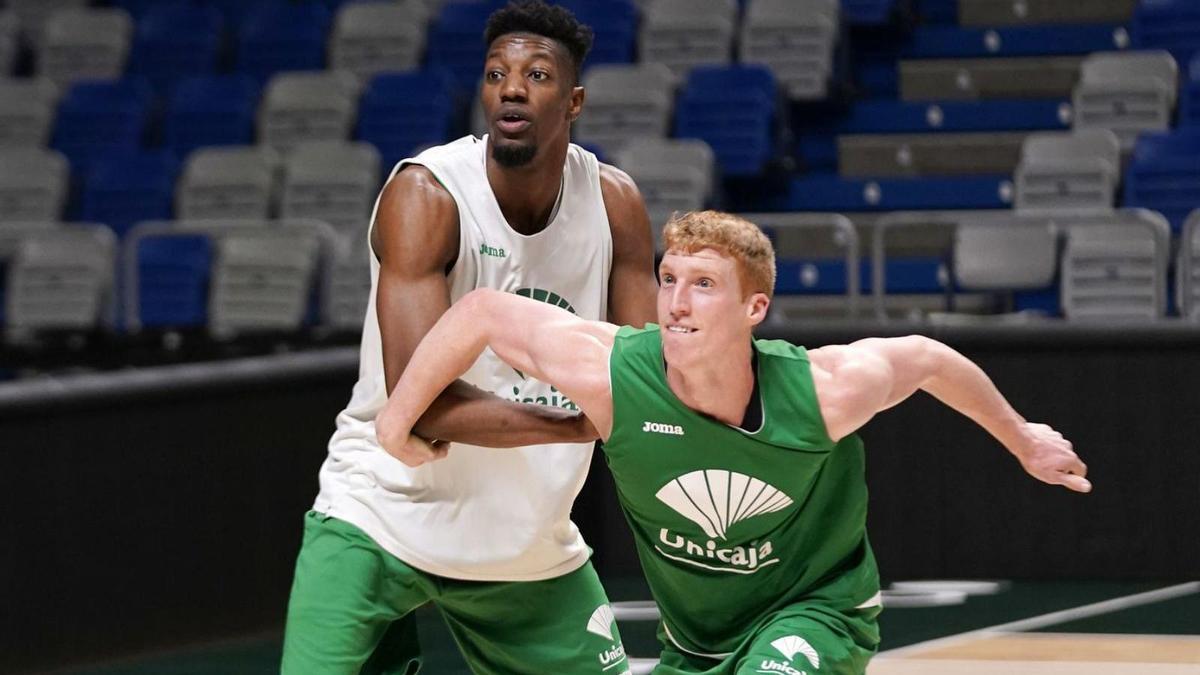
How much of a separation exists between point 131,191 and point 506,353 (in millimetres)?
9563

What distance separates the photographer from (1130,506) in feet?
28.0

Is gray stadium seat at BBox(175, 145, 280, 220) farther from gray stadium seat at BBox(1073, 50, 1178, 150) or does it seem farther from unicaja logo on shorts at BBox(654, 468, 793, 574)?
unicaja logo on shorts at BBox(654, 468, 793, 574)

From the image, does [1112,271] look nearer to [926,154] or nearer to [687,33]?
[926,154]

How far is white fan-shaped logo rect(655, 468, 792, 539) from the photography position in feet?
12.4

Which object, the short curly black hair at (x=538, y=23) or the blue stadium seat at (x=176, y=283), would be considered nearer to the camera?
the short curly black hair at (x=538, y=23)

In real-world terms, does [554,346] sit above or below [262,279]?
above

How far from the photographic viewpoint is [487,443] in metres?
3.96

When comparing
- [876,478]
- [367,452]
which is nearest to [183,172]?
[876,478]

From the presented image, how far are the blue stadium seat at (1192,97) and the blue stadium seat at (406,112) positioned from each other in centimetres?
452

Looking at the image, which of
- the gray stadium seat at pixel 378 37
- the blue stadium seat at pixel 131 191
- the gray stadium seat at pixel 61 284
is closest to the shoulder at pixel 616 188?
the gray stadium seat at pixel 61 284

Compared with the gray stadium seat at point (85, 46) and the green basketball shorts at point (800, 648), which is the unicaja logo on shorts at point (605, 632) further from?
the gray stadium seat at point (85, 46)

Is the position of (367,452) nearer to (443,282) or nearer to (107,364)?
(443,282)

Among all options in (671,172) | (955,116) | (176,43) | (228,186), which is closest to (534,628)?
(671,172)

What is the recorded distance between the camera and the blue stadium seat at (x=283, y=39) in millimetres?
14234
